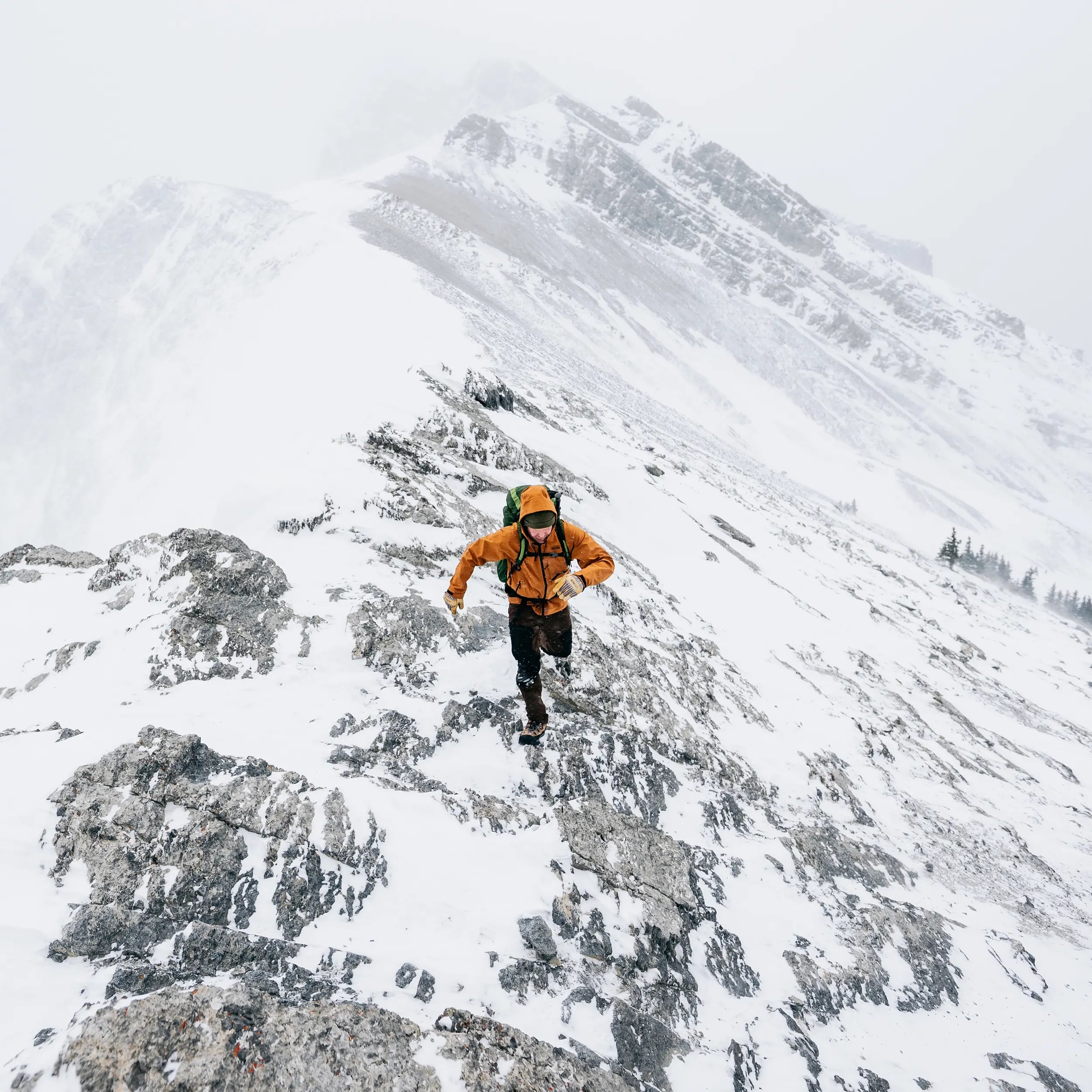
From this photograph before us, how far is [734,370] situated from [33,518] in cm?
8426

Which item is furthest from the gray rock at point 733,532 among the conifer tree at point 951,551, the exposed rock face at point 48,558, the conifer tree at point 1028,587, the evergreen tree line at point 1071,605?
the evergreen tree line at point 1071,605

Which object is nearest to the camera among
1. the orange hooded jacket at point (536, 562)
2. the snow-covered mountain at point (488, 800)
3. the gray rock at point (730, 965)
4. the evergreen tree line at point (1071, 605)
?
the snow-covered mountain at point (488, 800)

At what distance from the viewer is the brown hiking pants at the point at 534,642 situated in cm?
668

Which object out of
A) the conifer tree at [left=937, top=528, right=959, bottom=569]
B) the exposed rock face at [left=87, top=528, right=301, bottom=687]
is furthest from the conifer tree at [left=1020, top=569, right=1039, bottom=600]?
the exposed rock face at [left=87, top=528, right=301, bottom=687]

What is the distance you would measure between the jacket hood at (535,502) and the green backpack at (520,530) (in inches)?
2.0

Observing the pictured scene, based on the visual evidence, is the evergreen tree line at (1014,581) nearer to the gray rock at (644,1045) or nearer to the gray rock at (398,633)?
the gray rock at (398,633)

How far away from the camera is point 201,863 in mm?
4715

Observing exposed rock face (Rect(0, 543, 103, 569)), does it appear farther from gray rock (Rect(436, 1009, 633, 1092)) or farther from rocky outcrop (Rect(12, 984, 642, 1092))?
gray rock (Rect(436, 1009, 633, 1092))

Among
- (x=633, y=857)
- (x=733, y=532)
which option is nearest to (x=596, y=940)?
(x=633, y=857)

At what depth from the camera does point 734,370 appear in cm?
8938

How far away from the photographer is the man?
6184 millimetres

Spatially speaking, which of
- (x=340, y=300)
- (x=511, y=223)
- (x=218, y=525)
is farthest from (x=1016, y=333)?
(x=218, y=525)

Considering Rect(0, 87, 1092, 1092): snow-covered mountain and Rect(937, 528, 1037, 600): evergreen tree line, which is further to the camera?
Rect(937, 528, 1037, 600): evergreen tree line

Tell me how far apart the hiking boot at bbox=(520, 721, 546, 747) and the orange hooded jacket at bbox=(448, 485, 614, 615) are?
4.49ft
